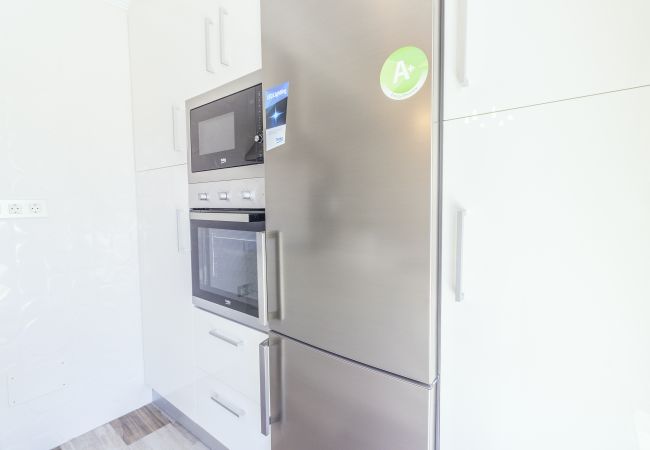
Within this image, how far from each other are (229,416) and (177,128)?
1.42 m

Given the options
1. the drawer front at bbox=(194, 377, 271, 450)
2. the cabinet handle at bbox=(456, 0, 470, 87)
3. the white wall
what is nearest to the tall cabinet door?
the cabinet handle at bbox=(456, 0, 470, 87)

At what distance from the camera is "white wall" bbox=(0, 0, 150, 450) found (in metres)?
1.51

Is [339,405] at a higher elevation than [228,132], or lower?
lower

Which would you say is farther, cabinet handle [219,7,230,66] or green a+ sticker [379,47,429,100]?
cabinet handle [219,7,230,66]

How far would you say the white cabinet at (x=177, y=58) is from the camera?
3.91 ft

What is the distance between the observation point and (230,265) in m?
1.35

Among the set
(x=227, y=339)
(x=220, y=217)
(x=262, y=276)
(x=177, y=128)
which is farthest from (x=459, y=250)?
(x=177, y=128)

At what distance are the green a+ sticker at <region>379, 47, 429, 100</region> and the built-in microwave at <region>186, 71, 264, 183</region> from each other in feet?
1.83

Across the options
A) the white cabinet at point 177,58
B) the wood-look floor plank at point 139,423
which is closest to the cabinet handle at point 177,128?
the white cabinet at point 177,58

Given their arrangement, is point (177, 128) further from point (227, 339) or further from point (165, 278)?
point (227, 339)

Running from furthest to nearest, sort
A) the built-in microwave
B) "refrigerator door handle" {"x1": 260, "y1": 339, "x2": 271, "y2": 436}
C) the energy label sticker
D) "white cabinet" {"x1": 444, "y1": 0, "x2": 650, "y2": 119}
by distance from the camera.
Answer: the built-in microwave < "refrigerator door handle" {"x1": 260, "y1": 339, "x2": 271, "y2": 436} < the energy label sticker < "white cabinet" {"x1": 444, "y1": 0, "x2": 650, "y2": 119}

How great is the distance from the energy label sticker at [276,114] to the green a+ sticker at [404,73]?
1.12 ft

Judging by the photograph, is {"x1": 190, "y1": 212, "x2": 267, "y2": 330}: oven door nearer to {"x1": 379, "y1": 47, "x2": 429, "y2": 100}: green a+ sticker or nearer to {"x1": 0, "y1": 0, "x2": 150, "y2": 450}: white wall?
{"x1": 379, "y1": 47, "x2": 429, "y2": 100}: green a+ sticker

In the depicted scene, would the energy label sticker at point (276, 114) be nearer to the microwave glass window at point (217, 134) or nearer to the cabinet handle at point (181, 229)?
the microwave glass window at point (217, 134)
